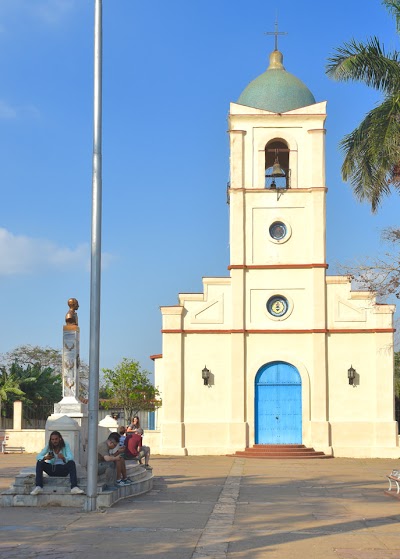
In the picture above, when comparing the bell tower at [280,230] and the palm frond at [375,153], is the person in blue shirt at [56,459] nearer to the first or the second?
the palm frond at [375,153]

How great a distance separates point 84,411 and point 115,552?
7.24m

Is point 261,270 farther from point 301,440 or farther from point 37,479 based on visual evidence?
point 37,479

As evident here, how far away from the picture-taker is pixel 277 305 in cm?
3275

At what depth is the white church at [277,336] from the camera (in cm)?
3175

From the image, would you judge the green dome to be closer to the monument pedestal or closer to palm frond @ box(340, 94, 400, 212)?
palm frond @ box(340, 94, 400, 212)

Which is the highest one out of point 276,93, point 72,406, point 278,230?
point 276,93

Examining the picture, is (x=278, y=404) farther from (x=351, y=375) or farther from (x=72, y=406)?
(x=72, y=406)

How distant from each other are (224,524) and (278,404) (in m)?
19.1

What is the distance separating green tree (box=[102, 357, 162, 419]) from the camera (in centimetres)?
3588

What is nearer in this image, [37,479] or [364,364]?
[37,479]

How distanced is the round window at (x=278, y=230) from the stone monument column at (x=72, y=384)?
16.1 metres

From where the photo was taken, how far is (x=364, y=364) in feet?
106

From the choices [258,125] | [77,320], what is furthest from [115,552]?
[258,125]

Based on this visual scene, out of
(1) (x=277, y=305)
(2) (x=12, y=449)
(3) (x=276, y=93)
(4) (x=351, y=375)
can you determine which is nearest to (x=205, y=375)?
(1) (x=277, y=305)
